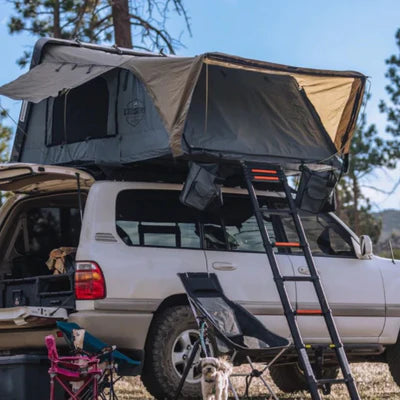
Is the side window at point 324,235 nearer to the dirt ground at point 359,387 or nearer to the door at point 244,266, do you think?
the door at point 244,266

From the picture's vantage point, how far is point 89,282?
23.4 ft

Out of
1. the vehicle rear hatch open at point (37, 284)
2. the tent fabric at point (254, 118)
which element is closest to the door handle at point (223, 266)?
the tent fabric at point (254, 118)

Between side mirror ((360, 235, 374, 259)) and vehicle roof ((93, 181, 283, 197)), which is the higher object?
vehicle roof ((93, 181, 283, 197))

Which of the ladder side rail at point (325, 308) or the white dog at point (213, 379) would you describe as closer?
the white dog at point (213, 379)

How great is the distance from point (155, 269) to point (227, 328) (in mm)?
789

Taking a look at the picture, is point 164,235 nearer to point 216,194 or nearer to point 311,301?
point 216,194

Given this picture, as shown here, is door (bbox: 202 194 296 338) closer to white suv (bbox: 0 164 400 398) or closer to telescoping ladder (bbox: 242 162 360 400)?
white suv (bbox: 0 164 400 398)

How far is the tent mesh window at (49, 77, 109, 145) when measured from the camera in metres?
9.02

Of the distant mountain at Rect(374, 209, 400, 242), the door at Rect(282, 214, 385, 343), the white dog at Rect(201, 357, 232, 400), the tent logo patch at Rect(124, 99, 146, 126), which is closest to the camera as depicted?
the white dog at Rect(201, 357, 232, 400)

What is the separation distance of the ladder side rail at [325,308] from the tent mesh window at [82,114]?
2.02 m

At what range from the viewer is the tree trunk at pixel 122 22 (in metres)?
15.8

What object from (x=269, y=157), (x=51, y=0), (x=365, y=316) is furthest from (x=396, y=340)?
(x=51, y=0)

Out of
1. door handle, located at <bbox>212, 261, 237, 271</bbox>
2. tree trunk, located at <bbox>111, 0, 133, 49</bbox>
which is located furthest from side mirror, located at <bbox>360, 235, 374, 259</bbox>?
tree trunk, located at <bbox>111, 0, 133, 49</bbox>

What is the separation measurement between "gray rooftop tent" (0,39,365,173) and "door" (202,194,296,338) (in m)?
0.67
